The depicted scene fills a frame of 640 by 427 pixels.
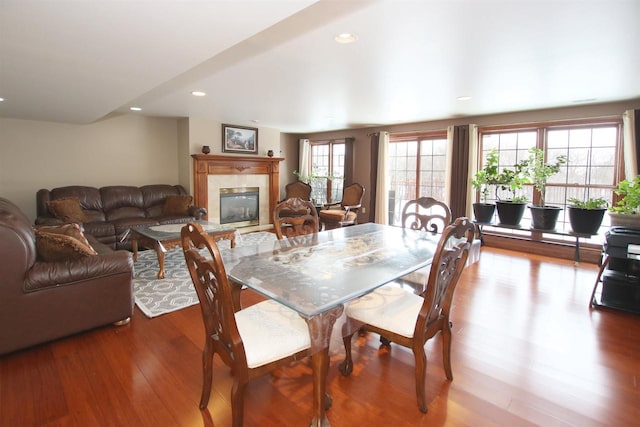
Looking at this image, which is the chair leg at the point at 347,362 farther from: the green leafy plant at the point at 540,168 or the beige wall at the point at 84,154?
the beige wall at the point at 84,154

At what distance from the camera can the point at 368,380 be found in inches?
78.7

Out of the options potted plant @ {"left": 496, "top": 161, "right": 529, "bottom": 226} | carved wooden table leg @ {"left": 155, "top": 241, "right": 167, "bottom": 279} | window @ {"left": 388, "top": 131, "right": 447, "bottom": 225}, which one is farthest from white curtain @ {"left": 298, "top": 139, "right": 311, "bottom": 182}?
carved wooden table leg @ {"left": 155, "top": 241, "right": 167, "bottom": 279}

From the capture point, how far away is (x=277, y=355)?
1.54 meters

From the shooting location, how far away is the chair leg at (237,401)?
1.47m

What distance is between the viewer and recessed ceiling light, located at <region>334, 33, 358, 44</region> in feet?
7.48

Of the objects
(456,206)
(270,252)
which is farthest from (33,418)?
(456,206)

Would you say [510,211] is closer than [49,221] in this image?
No

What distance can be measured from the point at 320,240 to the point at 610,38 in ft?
8.36

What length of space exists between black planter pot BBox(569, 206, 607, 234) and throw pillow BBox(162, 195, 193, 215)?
5.66m

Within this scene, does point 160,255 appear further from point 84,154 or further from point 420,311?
point 84,154

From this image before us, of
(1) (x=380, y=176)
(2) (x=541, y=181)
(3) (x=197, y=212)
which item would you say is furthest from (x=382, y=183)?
(3) (x=197, y=212)

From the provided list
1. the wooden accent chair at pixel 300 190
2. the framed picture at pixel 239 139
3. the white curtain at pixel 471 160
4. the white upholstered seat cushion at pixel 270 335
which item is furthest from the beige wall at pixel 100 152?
the white upholstered seat cushion at pixel 270 335

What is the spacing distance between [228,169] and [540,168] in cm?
525

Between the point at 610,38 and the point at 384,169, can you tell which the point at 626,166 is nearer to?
the point at 610,38
